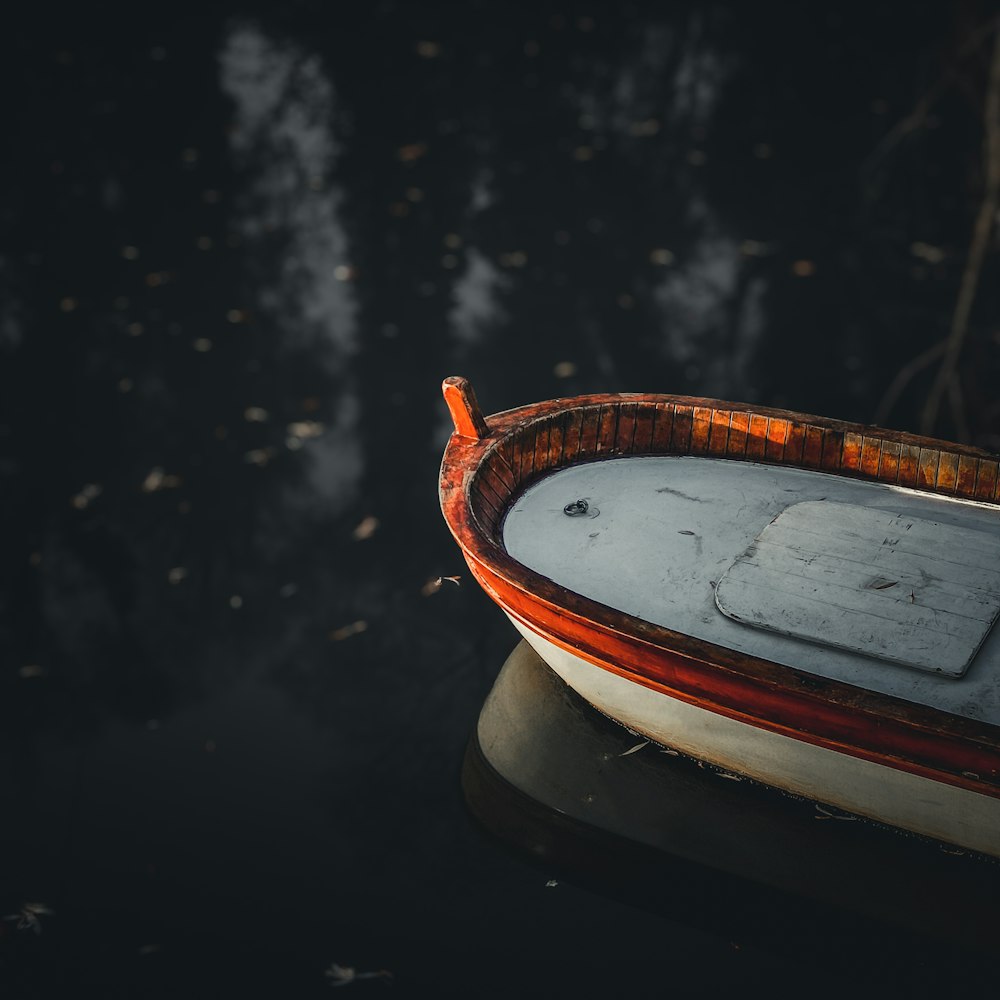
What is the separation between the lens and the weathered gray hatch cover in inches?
148

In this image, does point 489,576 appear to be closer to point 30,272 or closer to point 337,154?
point 30,272

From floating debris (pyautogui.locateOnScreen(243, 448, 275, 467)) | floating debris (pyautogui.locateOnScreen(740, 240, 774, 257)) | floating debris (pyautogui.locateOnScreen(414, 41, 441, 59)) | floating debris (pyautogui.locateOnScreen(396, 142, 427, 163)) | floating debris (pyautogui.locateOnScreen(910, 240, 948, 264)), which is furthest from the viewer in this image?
floating debris (pyautogui.locateOnScreen(414, 41, 441, 59))

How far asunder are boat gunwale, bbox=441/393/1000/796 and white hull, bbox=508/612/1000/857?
0.41 feet

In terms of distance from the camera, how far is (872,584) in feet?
13.0

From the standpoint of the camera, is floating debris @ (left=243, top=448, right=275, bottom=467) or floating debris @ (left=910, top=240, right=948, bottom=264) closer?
floating debris @ (left=243, top=448, right=275, bottom=467)

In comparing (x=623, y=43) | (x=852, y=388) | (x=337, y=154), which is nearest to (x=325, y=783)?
(x=852, y=388)

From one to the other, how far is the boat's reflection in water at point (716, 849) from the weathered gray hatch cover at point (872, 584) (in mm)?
664

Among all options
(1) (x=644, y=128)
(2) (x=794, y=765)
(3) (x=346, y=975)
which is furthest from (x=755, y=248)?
(3) (x=346, y=975)

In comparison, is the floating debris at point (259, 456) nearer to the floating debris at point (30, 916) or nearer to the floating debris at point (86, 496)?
the floating debris at point (86, 496)

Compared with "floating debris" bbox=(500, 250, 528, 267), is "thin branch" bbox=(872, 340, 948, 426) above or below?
below

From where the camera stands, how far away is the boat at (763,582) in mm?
3549

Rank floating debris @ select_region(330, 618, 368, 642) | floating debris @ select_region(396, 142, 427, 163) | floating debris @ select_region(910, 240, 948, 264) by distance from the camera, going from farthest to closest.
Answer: floating debris @ select_region(396, 142, 427, 163) → floating debris @ select_region(910, 240, 948, 264) → floating debris @ select_region(330, 618, 368, 642)

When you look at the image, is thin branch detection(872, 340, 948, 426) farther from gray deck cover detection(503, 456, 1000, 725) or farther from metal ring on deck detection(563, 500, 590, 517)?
metal ring on deck detection(563, 500, 590, 517)

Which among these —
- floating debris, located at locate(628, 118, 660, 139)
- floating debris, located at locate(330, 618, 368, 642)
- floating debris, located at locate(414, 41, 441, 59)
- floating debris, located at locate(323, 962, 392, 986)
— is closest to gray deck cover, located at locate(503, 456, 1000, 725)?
floating debris, located at locate(330, 618, 368, 642)
